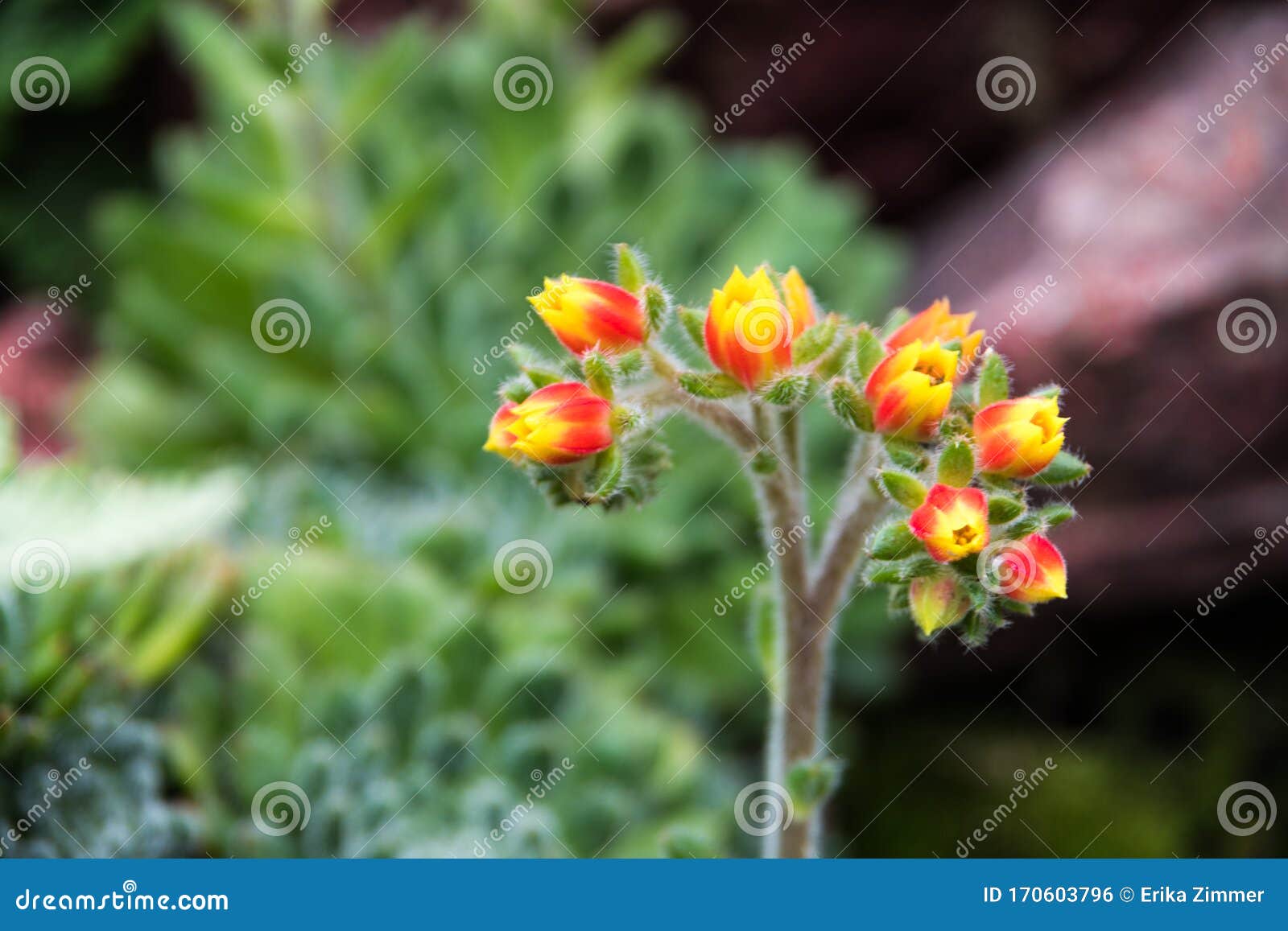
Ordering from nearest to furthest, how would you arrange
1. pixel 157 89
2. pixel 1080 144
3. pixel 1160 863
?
pixel 1160 863 → pixel 1080 144 → pixel 157 89

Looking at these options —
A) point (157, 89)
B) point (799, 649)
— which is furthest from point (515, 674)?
point (157, 89)

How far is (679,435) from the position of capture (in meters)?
2.96

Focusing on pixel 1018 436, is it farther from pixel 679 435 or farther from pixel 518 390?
pixel 679 435

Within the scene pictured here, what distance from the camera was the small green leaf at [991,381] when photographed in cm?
127

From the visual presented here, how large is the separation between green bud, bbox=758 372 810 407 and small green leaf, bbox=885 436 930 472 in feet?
0.36

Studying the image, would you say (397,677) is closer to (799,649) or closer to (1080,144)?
(799,649)

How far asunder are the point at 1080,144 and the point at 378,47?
2115 millimetres

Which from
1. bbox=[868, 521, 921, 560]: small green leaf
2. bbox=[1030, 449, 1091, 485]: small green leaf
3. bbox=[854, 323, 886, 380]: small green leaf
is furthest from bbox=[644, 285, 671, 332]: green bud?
bbox=[1030, 449, 1091, 485]: small green leaf

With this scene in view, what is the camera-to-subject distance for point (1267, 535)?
9.53ft

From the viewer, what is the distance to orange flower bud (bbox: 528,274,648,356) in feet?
4.21

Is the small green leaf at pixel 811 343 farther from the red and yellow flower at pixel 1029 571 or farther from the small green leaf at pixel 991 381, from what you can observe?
the red and yellow flower at pixel 1029 571

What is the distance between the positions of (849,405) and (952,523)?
7.6 inches

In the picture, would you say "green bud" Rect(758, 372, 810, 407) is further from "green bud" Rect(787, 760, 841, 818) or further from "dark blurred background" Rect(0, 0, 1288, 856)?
"dark blurred background" Rect(0, 0, 1288, 856)

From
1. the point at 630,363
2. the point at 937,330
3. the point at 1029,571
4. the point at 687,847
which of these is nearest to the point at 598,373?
the point at 630,363
